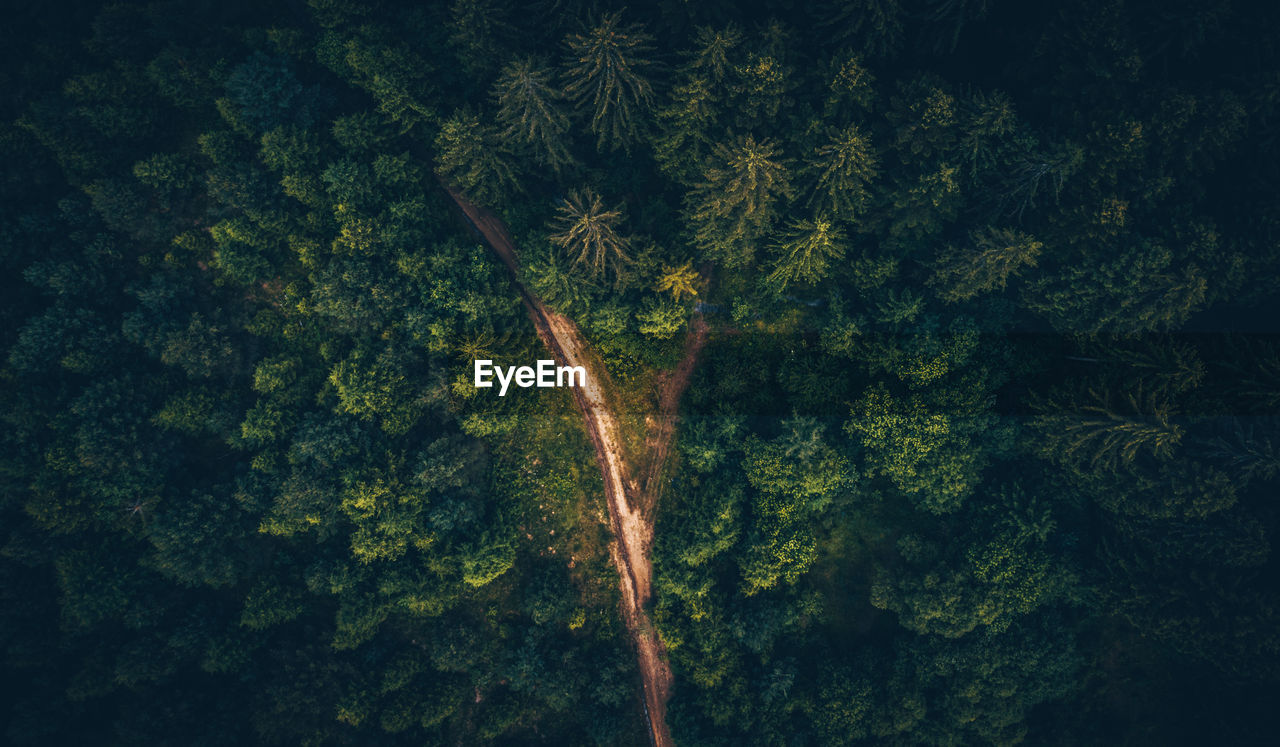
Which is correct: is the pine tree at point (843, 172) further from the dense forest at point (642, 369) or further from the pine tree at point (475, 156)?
the pine tree at point (475, 156)

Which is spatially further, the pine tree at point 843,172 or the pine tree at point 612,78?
the pine tree at point 843,172

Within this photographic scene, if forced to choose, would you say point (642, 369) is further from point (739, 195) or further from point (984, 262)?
point (984, 262)

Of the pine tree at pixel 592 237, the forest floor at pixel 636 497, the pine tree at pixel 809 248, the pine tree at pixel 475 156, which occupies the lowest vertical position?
the forest floor at pixel 636 497

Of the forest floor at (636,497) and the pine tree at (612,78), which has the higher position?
the pine tree at (612,78)

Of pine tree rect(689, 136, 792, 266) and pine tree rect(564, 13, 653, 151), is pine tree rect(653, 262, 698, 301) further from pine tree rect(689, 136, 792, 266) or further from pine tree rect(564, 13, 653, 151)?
pine tree rect(564, 13, 653, 151)

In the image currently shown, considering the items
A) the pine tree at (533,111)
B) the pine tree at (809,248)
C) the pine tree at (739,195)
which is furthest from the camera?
the pine tree at (809,248)

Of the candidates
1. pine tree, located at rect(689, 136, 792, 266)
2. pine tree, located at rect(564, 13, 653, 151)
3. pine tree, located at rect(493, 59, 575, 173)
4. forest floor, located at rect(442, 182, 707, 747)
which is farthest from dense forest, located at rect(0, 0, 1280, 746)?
forest floor, located at rect(442, 182, 707, 747)

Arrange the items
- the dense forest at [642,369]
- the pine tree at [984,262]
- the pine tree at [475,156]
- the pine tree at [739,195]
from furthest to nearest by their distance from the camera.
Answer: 1. the pine tree at [475,156]
2. the dense forest at [642,369]
3. the pine tree at [739,195]
4. the pine tree at [984,262]

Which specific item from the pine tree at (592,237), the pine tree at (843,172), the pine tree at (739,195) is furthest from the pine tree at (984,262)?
the pine tree at (592,237)
